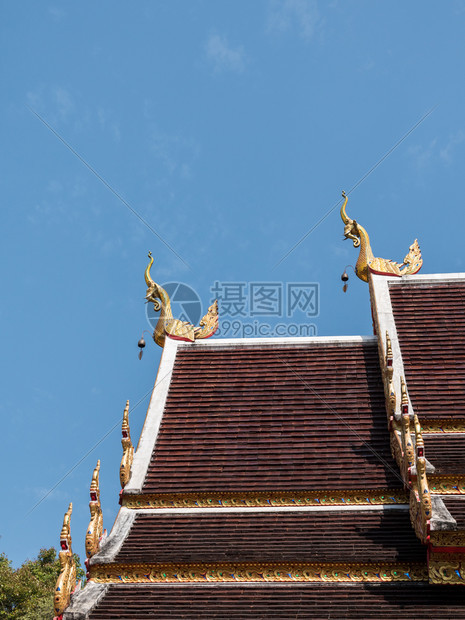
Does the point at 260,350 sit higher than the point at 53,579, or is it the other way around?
the point at 53,579

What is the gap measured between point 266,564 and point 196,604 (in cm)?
114

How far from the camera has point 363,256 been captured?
1658cm

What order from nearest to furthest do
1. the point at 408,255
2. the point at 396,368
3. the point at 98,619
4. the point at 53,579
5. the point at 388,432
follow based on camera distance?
the point at 98,619, the point at 388,432, the point at 396,368, the point at 408,255, the point at 53,579

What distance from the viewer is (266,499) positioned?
11.5 metres

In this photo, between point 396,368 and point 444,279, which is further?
point 444,279

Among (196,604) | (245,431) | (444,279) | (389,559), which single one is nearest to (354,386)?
(245,431)

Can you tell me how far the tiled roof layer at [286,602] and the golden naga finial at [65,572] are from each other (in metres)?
0.54

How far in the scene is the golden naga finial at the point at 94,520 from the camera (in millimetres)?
10680

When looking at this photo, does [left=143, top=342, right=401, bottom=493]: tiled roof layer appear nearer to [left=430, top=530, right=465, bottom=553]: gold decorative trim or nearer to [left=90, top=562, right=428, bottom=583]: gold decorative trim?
[left=90, top=562, right=428, bottom=583]: gold decorative trim

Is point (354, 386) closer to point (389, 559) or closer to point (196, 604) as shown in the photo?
point (389, 559)

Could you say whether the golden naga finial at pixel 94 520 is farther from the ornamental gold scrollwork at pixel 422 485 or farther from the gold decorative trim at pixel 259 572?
the ornamental gold scrollwork at pixel 422 485

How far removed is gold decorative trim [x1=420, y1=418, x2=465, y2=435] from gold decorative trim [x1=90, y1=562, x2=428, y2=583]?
2990mm

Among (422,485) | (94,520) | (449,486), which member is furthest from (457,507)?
(94,520)

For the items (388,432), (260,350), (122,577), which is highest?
(260,350)
